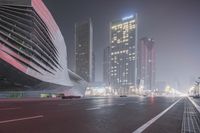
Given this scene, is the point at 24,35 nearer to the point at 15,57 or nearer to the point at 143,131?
the point at 15,57

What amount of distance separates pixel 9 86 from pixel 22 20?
14980 mm

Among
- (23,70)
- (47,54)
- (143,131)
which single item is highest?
(47,54)

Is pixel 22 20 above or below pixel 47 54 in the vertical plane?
above

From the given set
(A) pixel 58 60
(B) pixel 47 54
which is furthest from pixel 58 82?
(B) pixel 47 54

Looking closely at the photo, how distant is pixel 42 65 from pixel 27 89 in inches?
269

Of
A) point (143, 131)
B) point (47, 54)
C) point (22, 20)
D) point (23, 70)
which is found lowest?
point (143, 131)

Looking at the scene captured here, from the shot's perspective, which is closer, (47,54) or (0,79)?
(0,79)

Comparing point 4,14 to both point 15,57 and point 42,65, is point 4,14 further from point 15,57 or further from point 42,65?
point 42,65

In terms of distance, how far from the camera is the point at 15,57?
5288 cm

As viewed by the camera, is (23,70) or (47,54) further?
(47,54)

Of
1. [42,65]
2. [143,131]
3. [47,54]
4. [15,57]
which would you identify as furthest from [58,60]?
[143,131]

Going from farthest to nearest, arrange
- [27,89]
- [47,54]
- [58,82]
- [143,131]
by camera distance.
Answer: [58,82], [47,54], [27,89], [143,131]

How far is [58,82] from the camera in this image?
81562 mm

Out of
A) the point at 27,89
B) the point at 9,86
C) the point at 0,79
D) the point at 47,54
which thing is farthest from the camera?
the point at 47,54
